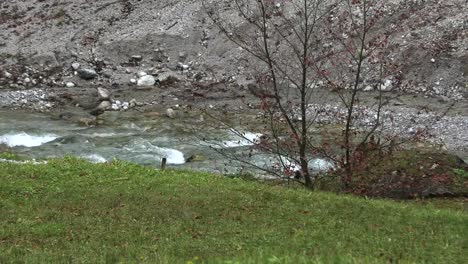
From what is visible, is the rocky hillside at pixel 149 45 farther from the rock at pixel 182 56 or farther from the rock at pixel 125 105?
the rock at pixel 125 105

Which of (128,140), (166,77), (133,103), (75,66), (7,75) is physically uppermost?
(75,66)

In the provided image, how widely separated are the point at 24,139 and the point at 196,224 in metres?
14.3

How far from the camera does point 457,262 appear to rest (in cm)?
773

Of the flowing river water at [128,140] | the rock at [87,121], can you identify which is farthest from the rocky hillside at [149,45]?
the flowing river water at [128,140]

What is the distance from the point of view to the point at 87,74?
104 ft

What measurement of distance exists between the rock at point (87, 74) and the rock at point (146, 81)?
244cm

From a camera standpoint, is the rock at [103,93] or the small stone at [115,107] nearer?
the small stone at [115,107]

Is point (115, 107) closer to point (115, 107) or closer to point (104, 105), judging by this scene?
point (115, 107)

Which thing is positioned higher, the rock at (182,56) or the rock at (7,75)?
the rock at (182,56)

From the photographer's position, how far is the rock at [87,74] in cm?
3172

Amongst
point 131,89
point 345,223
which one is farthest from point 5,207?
point 131,89

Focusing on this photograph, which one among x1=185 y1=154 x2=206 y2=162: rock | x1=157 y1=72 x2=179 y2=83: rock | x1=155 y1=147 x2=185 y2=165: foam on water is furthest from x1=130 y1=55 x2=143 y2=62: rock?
x1=185 y1=154 x2=206 y2=162: rock

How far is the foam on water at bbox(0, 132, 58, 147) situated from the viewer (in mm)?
22172

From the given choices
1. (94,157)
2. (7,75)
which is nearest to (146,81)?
(7,75)
